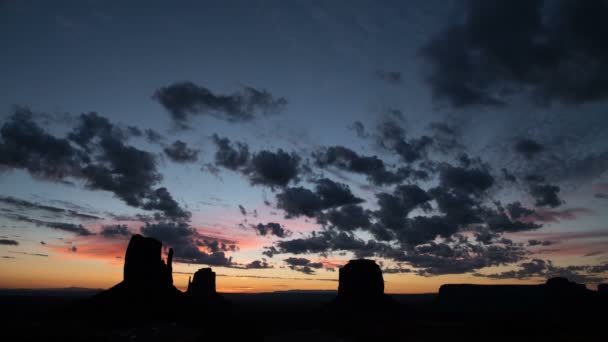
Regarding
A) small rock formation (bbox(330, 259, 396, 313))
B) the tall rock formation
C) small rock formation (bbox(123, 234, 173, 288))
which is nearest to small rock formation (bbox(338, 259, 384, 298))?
small rock formation (bbox(330, 259, 396, 313))

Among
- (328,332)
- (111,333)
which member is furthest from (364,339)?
(111,333)

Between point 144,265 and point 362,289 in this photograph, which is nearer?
point 144,265

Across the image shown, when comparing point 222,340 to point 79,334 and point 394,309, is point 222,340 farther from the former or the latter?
point 394,309

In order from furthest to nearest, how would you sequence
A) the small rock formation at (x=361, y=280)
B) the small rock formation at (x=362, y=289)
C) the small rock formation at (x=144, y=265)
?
1. the small rock formation at (x=361, y=280)
2. the small rock formation at (x=362, y=289)
3. the small rock formation at (x=144, y=265)

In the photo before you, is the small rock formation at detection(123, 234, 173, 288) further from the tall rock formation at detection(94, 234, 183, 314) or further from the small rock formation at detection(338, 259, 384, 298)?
the small rock formation at detection(338, 259, 384, 298)

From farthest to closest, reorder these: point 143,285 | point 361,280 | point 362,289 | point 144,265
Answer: point 361,280, point 362,289, point 144,265, point 143,285

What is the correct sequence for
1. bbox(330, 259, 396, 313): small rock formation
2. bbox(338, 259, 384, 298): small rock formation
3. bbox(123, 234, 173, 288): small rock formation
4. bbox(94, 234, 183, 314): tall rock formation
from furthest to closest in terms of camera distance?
bbox(338, 259, 384, 298): small rock formation, bbox(330, 259, 396, 313): small rock formation, bbox(123, 234, 173, 288): small rock formation, bbox(94, 234, 183, 314): tall rock formation

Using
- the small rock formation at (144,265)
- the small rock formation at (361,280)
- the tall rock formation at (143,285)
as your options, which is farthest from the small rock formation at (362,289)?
the small rock formation at (144,265)

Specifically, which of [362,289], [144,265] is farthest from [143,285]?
[362,289]

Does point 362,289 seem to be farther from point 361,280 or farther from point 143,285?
point 143,285

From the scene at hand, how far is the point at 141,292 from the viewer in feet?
447

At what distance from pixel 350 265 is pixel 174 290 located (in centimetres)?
8367

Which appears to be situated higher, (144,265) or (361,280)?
(144,265)

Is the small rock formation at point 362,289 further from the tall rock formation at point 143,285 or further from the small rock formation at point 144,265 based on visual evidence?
the small rock formation at point 144,265
